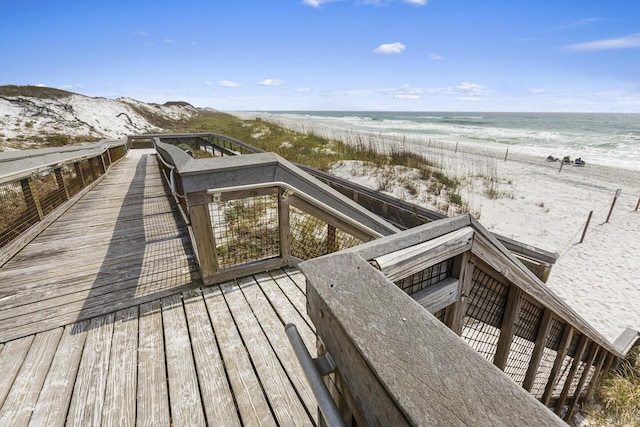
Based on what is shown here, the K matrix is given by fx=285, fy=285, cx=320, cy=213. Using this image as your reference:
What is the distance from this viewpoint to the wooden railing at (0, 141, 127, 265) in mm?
3373

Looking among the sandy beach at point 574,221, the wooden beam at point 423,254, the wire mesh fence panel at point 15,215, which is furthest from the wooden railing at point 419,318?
the sandy beach at point 574,221

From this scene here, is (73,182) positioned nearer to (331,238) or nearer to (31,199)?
(31,199)

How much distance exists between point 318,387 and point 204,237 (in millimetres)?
2219

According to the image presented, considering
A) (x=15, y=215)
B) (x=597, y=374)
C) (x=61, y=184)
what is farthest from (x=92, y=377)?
(x=597, y=374)

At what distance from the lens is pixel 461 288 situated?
5.24ft

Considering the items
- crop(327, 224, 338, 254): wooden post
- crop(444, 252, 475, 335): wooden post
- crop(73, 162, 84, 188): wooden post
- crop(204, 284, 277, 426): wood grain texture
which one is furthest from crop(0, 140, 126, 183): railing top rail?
crop(444, 252, 475, 335): wooden post

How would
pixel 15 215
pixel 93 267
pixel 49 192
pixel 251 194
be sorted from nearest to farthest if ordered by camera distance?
pixel 251 194, pixel 93 267, pixel 15 215, pixel 49 192

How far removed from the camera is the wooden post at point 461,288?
1549 mm

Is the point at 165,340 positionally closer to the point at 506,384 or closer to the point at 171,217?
the point at 506,384

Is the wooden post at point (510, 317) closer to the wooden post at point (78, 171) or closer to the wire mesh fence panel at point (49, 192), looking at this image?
the wire mesh fence panel at point (49, 192)

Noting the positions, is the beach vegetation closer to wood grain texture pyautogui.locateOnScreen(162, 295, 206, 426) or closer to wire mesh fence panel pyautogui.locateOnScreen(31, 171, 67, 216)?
wood grain texture pyautogui.locateOnScreen(162, 295, 206, 426)

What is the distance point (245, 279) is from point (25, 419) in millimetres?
1753

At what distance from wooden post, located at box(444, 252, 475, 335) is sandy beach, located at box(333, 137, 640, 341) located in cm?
562

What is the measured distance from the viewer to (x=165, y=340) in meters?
2.25
